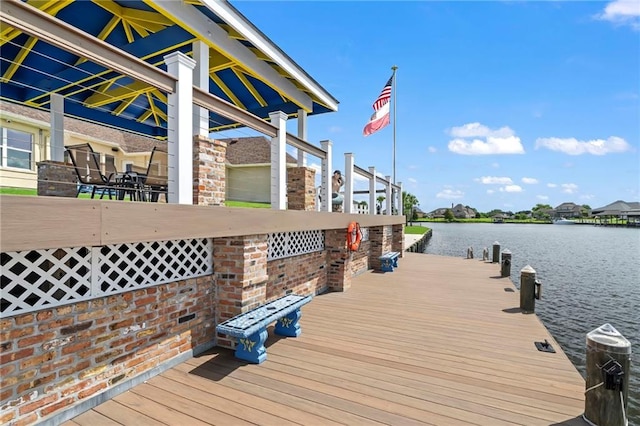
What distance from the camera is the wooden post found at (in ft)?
21.0

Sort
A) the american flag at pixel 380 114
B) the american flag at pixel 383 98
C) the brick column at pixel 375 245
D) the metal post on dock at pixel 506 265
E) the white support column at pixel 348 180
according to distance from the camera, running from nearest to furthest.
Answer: the white support column at pixel 348 180
the metal post on dock at pixel 506 265
the brick column at pixel 375 245
the american flag at pixel 380 114
the american flag at pixel 383 98

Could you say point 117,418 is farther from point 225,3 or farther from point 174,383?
point 225,3

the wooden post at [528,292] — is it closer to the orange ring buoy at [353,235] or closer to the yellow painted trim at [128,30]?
the orange ring buoy at [353,235]

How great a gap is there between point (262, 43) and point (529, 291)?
7.19 meters

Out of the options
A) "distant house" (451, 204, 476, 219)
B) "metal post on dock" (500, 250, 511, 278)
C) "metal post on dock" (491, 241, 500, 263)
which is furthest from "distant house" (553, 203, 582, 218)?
"metal post on dock" (500, 250, 511, 278)

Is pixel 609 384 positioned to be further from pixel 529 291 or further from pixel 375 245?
pixel 375 245

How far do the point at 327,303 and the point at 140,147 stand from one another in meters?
13.2

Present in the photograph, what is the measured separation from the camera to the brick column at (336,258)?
24.8 feet

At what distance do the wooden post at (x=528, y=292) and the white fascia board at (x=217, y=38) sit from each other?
6.52 m

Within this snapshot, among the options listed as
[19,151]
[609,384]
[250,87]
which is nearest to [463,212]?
[250,87]

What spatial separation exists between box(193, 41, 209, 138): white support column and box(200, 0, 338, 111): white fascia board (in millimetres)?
583

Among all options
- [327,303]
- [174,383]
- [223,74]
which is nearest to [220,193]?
[174,383]

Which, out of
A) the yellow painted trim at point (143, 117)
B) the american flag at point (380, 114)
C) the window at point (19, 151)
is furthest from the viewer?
the american flag at point (380, 114)

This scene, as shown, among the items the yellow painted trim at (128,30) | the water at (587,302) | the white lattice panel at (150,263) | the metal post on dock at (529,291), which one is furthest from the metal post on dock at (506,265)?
the yellow painted trim at (128,30)
